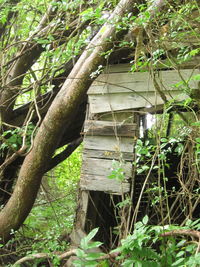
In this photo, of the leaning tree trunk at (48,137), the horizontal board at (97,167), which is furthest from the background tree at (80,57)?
the horizontal board at (97,167)

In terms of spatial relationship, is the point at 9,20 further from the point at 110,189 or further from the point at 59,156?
the point at 110,189

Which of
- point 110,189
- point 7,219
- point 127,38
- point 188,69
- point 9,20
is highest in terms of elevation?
point 9,20

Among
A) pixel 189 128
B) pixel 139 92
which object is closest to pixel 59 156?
pixel 139 92

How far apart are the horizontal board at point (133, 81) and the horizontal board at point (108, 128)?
37cm

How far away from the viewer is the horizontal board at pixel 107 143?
3.96 m

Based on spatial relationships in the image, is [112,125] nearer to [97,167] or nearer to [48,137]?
[97,167]

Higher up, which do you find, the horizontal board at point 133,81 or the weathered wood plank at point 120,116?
the horizontal board at point 133,81

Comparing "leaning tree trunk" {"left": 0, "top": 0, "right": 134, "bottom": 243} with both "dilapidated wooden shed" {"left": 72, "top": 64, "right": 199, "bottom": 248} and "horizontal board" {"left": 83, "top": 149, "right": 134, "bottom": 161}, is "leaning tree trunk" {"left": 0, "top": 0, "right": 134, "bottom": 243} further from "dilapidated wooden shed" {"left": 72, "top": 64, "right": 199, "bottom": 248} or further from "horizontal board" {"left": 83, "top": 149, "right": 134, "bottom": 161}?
"horizontal board" {"left": 83, "top": 149, "right": 134, "bottom": 161}

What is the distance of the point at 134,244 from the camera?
2303 mm

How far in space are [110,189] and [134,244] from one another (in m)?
1.65

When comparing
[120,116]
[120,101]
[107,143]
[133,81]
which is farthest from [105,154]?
[133,81]

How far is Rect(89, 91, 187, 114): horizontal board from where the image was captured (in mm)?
3902

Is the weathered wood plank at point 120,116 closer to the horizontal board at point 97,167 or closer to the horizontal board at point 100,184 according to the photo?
the horizontal board at point 97,167

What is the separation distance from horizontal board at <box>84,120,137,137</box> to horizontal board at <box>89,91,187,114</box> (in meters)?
0.15
